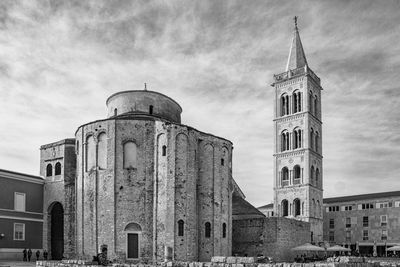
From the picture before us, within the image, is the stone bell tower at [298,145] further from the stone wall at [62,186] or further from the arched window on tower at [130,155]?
the stone wall at [62,186]

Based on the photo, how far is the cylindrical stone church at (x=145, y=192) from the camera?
134 ft

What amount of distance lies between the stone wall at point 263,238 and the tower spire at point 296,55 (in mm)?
33216

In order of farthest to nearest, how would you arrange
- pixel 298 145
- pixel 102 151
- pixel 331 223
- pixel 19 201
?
pixel 331 223 → pixel 298 145 → pixel 19 201 → pixel 102 151

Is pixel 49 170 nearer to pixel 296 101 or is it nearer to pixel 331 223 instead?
pixel 296 101

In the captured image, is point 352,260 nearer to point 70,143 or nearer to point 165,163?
point 165,163

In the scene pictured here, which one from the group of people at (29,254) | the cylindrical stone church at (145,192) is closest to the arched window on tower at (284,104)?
the cylindrical stone church at (145,192)

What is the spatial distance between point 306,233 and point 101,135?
29.0 m

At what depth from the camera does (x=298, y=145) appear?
74688 mm

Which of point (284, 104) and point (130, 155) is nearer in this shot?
point (130, 155)

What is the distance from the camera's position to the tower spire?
79000 millimetres

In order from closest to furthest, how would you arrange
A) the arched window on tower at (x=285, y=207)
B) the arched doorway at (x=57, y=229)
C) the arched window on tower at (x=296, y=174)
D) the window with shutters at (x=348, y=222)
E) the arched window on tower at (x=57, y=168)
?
the arched doorway at (x=57, y=229), the arched window on tower at (x=57, y=168), the arched window on tower at (x=296, y=174), the arched window on tower at (x=285, y=207), the window with shutters at (x=348, y=222)

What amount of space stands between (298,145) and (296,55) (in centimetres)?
1546

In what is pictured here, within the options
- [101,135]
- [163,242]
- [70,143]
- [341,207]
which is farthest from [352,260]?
[341,207]

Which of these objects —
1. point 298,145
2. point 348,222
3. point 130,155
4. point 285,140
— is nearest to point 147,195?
point 130,155
